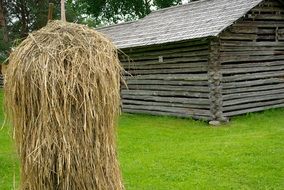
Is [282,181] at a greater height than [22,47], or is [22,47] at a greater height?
[22,47]

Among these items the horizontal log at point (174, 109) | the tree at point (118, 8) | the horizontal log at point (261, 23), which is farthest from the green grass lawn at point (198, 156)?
the tree at point (118, 8)

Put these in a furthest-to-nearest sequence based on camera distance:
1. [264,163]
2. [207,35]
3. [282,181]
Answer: [207,35], [264,163], [282,181]

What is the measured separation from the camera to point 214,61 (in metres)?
15.1

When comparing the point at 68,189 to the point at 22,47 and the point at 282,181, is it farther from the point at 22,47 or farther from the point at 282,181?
the point at 282,181

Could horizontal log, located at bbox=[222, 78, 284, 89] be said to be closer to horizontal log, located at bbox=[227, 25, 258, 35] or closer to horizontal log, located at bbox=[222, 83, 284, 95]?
horizontal log, located at bbox=[222, 83, 284, 95]

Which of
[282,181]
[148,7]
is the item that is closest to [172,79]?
[282,181]

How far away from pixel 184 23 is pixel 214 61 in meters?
2.52

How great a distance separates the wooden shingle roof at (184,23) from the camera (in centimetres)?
1510

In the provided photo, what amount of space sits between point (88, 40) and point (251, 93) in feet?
41.8

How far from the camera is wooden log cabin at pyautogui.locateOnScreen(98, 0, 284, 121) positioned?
15164 millimetres

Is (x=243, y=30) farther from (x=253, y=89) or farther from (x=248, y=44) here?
(x=253, y=89)

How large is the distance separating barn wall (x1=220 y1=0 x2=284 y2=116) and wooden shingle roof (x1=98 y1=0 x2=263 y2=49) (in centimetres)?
Result: 51

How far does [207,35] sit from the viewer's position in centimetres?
1435

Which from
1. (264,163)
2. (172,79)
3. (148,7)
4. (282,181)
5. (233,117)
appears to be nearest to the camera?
(282,181)
